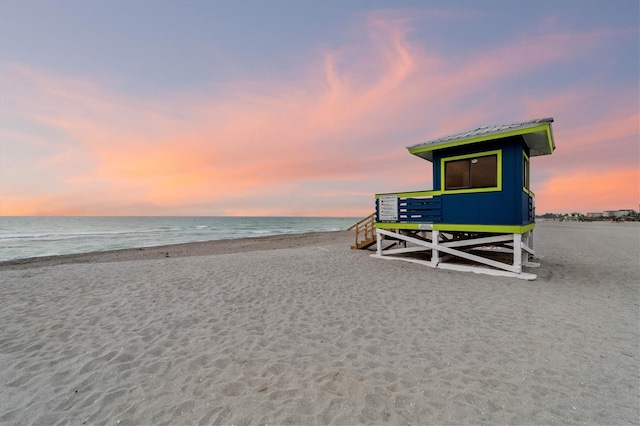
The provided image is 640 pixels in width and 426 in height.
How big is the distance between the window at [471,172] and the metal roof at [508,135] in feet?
2.32

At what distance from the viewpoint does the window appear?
9617mm

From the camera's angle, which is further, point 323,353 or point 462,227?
point 462,227

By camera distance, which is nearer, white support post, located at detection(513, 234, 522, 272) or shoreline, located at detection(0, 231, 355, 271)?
white support post, located at detection(513, 234, 522, 272)

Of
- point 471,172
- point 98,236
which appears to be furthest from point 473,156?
point 98,236

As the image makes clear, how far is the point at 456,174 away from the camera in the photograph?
34.4 ft

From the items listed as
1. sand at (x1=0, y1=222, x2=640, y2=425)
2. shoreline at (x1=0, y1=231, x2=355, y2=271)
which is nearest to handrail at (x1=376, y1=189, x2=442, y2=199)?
sand at (x1=0, y1=222, x2=640, y2=425)

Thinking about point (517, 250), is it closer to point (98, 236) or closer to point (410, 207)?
point (410, 207)

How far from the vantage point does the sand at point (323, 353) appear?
325 centimetres

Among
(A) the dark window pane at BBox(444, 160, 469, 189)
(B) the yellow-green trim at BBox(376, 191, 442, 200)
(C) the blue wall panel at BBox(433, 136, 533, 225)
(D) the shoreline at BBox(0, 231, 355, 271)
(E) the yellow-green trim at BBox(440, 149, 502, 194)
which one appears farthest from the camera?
(D) the shoreline at BBox(0, 231, 355, 271)

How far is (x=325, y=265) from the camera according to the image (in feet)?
38.2

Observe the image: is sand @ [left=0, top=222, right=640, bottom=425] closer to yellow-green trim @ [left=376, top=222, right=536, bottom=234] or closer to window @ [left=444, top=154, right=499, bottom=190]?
yellow-green trim @ [left=376, top=222, right=536, bottom=234]

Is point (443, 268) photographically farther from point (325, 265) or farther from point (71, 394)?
point (71, 394)

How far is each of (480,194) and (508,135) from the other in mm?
2054

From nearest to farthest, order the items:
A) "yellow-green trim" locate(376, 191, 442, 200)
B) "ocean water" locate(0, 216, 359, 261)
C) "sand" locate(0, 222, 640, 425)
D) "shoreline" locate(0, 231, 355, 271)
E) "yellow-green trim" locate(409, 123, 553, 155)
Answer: "sand" locate(0, 222, 640, 425) → "yellow-green trim" locate(409, 123, 553, 155) → "yellow-green trim" locate(376, 191, 442, 200) → "shoreline" locate(0, 231, 355, 271) → "ocean water" locate(0, 216, 359, 261)
